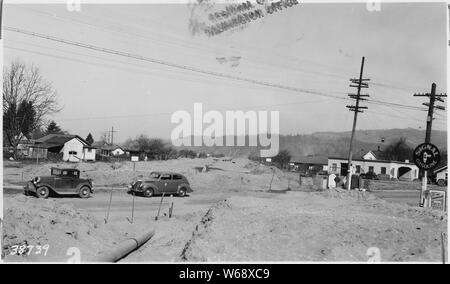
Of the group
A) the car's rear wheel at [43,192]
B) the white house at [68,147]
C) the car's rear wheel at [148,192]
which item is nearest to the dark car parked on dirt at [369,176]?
the car's rear wheel at [148,192]

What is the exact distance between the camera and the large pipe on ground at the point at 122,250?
22.1 feet

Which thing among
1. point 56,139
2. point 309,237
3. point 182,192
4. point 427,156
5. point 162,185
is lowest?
point 182,192

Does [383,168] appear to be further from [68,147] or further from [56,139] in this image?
[56,139]

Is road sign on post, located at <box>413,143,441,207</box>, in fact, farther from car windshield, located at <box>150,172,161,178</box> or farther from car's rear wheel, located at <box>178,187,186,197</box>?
car's rear wheel, located at <box>178,187,186,197</box>

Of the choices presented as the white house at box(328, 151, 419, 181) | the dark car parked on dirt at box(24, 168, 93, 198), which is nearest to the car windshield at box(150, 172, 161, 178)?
the dark car parked on dirt at box(24, 168, 93, 198)

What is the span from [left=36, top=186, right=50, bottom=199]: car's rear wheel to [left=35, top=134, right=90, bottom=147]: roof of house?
4.24 ft

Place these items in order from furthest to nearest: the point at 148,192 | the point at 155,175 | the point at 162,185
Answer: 1. the point at 148,192
2. the point at 162,185
3. the point at 155,175

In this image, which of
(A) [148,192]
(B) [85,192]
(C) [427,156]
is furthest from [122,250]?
(C) [427,156]

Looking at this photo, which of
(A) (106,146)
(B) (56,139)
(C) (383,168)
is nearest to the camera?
(A) (106,146)

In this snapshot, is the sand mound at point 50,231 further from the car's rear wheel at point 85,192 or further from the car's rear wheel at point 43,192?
the car's rear wheel at point 85,192

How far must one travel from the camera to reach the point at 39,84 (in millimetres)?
8266

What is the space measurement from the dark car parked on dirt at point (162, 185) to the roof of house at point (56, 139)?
2983mm

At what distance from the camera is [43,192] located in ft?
36.5

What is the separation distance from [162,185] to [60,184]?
3.21 metres
